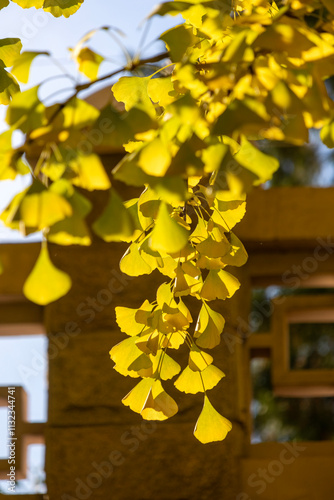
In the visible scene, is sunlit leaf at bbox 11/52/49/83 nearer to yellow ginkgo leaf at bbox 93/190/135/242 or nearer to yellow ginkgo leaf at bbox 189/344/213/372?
yellow ginkgo leaf at bbox 93/190/135/242

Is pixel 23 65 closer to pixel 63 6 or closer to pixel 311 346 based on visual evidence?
pixel 63 6

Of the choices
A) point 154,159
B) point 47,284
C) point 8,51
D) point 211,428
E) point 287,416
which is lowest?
point 287,416

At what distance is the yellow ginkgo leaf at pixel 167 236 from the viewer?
0.78m

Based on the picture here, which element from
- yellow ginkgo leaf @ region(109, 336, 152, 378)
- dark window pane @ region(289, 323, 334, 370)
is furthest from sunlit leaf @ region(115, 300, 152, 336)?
dark window pane @ region(289, 323, 334, 370)

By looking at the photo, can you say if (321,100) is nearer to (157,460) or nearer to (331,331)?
(157,460)

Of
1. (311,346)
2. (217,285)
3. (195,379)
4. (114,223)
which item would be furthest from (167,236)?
(311,346)

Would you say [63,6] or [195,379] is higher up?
[63,6]

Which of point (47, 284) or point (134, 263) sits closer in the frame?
point (47, 284)

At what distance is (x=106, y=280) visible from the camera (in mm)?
1701

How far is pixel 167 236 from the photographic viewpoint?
30.6 inches

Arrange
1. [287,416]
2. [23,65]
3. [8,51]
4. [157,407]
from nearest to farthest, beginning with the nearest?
[23,65]
[157,407]
[8,51]
[287,416]

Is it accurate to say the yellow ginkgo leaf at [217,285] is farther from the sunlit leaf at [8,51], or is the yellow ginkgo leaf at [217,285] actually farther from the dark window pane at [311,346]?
the dark window pane at [311,346]

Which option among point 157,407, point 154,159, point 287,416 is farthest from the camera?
point 287,416

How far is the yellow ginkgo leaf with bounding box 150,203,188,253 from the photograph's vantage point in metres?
0.78
